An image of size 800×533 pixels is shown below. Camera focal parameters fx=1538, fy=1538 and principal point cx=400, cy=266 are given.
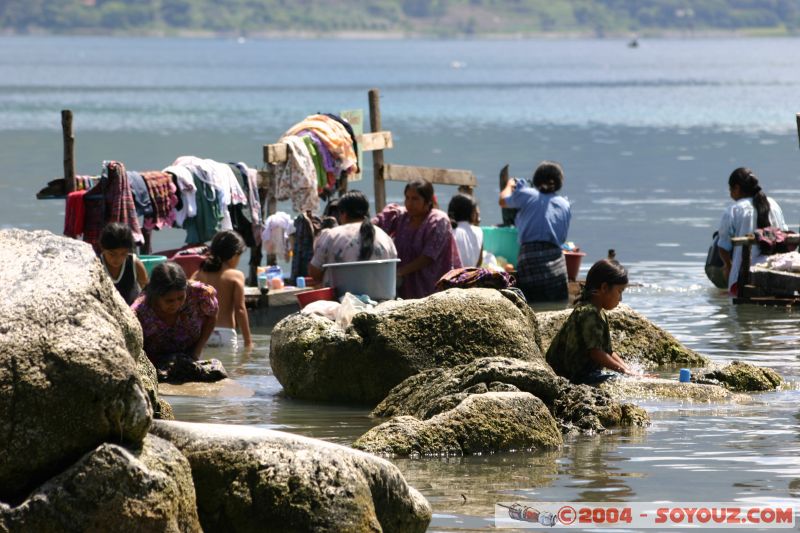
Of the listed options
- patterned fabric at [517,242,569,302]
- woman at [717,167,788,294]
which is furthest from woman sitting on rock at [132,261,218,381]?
woman at [717,167,788,294]

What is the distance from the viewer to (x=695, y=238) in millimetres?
25797

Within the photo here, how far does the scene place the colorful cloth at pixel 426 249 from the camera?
45.8 feet

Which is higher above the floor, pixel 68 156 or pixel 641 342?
pixel 68 156

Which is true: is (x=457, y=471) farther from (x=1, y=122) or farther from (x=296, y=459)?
(x=1, y=122)

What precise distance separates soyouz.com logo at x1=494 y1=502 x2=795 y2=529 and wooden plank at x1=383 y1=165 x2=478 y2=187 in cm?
1063

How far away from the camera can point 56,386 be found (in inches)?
245

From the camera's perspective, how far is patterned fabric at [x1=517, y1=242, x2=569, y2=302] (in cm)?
1620

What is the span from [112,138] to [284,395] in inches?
1772

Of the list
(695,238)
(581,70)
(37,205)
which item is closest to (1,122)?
(37,205)

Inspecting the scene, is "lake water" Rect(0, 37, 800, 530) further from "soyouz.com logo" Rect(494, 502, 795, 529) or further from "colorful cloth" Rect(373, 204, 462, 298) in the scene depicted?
"colorful cloth" Rect(373, 204, 462, 298)

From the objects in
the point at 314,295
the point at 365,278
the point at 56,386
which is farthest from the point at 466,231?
the point at 56,386

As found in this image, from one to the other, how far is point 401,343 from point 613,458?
2.15 meters

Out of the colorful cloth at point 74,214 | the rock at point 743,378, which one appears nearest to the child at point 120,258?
the colorful cloth at point 74,214

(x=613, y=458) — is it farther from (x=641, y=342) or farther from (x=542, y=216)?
(x=542, y=216)
